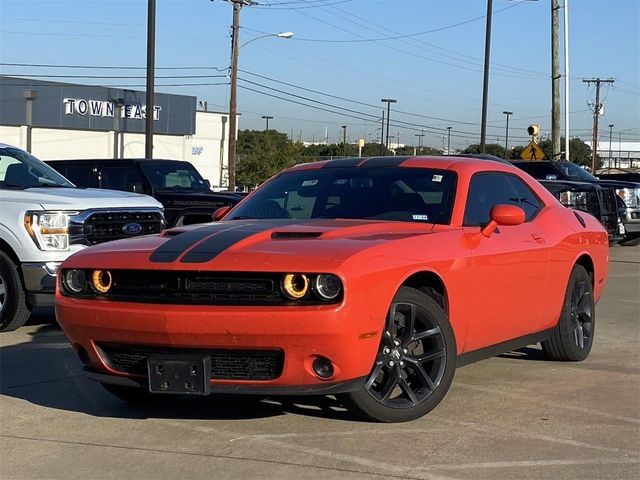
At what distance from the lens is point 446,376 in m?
5.26

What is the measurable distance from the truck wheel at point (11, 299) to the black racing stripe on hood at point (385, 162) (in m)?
3.90

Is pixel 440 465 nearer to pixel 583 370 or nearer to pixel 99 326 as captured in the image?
pixel 99 326

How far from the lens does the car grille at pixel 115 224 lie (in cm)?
890

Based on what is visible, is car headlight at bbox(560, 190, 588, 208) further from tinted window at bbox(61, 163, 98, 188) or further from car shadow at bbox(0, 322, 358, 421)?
car shadow at bbox(0, 322, 358, 421)

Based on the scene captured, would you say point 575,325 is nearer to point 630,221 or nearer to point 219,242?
point 219,242

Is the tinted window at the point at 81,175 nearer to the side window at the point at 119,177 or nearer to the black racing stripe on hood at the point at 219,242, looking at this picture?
the side window at the point at 119,177

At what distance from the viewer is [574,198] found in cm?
1623

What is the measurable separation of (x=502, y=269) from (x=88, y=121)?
46.3m

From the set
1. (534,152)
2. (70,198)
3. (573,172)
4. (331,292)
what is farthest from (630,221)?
(331,292)

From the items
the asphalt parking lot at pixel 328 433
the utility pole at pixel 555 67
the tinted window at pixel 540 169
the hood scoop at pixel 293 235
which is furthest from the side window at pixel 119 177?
the utility pole at pixel 555 67

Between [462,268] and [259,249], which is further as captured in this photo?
[462,268]

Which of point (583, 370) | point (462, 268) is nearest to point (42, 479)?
point (462, 268)

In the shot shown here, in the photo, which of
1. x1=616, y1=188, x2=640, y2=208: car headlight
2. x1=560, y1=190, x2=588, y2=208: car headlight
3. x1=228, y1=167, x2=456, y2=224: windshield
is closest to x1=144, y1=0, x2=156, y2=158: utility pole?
x1=560, y1=190, x2=588, y2=208: car headlight

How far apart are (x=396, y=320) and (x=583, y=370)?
8.10 ft
